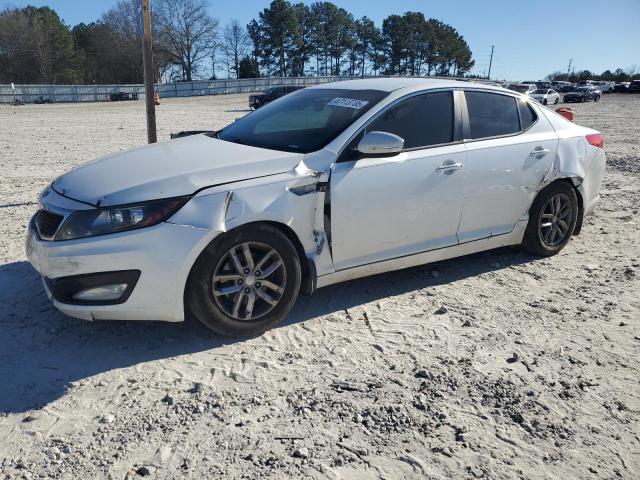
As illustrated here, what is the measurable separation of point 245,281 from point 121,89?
5285 cm

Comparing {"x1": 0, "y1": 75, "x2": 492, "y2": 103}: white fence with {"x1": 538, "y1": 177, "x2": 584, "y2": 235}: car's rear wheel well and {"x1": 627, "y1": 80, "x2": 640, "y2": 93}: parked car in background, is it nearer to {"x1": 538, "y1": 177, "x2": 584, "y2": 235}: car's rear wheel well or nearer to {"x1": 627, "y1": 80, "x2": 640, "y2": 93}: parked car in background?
{"x1": 627, "y1": 80, "x2": 640, "y2": 93}: parked car in background

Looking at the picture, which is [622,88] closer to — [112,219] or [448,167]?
[448,167]

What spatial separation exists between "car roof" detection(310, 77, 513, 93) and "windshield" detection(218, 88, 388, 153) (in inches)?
4.6

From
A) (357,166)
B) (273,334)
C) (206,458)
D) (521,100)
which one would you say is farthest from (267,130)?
(206,458)

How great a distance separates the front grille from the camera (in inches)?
134

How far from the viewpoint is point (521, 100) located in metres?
5.23

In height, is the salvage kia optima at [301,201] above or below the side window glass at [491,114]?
below

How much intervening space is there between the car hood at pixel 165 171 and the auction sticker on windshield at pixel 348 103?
0.74m

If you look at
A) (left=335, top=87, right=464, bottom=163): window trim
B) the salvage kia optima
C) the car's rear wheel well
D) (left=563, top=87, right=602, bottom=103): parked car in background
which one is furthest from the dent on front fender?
(left=563, top=87, right=602, bottom=103): parked car in background

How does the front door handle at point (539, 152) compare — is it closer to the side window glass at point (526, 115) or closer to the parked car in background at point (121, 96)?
the side window glass at point (526, 115)

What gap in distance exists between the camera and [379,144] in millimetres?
3916

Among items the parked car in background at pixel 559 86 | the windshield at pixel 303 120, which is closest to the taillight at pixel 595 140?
the windshield at pixel 303 120

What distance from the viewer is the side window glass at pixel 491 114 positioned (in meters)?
4.76

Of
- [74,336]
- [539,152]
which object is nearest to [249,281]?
[74,336]
